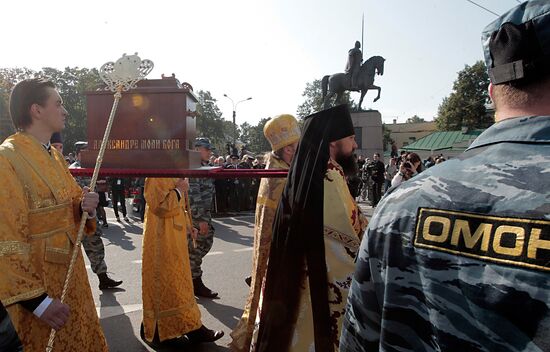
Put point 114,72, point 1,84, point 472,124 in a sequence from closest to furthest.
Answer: point 114,72
point 1,84
point 472,124

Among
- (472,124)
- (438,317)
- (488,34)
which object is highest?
(472,124)

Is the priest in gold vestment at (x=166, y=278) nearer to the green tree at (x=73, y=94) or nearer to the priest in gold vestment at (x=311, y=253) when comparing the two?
the priest in gold vestment at (x=311, y=253)

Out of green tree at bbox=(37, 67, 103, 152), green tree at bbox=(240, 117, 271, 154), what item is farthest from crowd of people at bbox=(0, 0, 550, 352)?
green tree at bbox=(240, 117, 271, 154)

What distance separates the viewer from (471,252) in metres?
0.88

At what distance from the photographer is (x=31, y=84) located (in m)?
2.53

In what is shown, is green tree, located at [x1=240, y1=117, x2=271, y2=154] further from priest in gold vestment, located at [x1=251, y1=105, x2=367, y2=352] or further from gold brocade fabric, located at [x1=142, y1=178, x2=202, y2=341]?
priest in gold vestment, located at [x1=251, y1=105, x2=367, y2=352]

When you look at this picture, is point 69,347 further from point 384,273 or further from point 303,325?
point 384,273

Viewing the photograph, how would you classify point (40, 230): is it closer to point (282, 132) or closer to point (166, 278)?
point (166, 278)

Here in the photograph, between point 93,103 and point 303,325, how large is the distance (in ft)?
6.83

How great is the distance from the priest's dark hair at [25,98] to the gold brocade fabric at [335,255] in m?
1.73

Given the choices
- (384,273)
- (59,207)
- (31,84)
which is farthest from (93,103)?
(384,273)

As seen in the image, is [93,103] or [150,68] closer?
A: [150,68]

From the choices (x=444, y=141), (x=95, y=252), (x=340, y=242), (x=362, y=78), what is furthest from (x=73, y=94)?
(x=340, y=242)

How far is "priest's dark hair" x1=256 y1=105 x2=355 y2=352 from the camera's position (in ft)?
7.28
